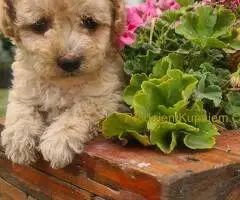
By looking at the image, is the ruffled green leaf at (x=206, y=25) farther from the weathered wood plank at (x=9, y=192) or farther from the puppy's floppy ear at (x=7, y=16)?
the weathered wood plank at (x=9, y=192)

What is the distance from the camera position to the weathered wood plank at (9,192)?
1847mm

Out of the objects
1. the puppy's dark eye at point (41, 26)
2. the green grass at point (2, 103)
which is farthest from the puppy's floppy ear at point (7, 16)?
the green grass at point (2, 103)

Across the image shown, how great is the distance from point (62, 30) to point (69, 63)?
0.12 m

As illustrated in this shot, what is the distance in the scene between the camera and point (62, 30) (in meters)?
1.56

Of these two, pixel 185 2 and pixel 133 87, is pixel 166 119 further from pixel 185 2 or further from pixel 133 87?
pixel 185 2

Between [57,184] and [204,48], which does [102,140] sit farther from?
[204,48]

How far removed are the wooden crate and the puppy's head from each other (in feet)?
0.85

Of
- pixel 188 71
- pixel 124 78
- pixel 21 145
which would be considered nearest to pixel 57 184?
pixel 21 145

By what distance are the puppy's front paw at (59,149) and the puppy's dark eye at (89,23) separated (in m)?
0.36

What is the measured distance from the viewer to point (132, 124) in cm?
145

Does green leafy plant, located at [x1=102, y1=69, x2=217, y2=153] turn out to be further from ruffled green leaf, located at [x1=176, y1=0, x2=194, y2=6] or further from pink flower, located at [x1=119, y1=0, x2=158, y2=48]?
ruffled green leaf, located at [x1=176, y1=0, x2=194, y2=6]

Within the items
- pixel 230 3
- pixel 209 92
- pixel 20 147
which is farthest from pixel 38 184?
pixel 230 3

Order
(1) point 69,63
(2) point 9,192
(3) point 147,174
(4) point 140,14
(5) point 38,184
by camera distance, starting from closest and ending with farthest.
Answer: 1. (3) point 147,174
2. (1) point 69,63
3. (5) point 38,184
4. (2) point 9,192
5. (4) point 140,14

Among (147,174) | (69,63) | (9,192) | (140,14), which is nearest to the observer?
(147,174)
